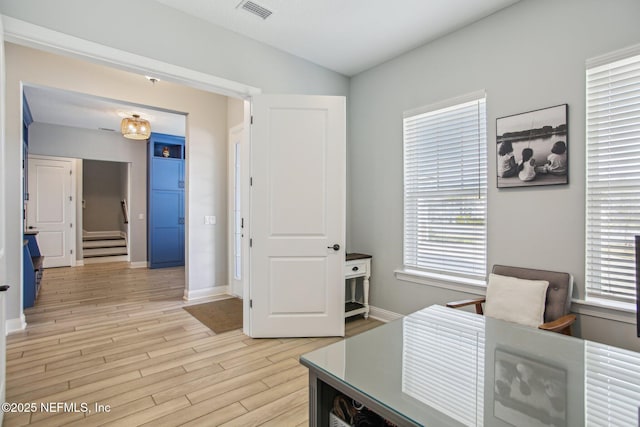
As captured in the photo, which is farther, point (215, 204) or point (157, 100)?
point (215, 204)

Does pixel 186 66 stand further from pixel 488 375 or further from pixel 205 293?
pixel 205 293

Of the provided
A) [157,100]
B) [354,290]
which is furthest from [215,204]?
[354,290]

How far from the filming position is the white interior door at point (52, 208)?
680cm

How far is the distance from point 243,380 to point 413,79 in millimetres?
3227

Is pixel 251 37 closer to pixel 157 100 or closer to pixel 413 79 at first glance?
pixel 413 79

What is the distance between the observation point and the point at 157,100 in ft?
14.7

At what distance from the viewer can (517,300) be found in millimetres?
2344

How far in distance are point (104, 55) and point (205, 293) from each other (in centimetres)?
336

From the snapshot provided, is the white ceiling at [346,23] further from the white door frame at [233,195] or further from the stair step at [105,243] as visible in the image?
the stair step at [105,243]

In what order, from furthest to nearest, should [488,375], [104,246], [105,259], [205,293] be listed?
1. [104,246]
2. [105,259]
3. [205,293]
4. [488,375]

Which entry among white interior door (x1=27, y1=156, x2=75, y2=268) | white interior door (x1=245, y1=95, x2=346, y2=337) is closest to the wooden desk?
white interior door (x1=245, y1=95, x2=346, y2=337)

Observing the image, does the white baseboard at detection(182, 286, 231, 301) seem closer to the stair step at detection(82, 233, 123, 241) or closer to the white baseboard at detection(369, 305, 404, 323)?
the white baseboard at detection(369, 305, 404, 323)

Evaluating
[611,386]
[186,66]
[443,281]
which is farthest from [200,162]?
[611,386]

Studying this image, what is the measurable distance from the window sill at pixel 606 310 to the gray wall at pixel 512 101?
40mm
